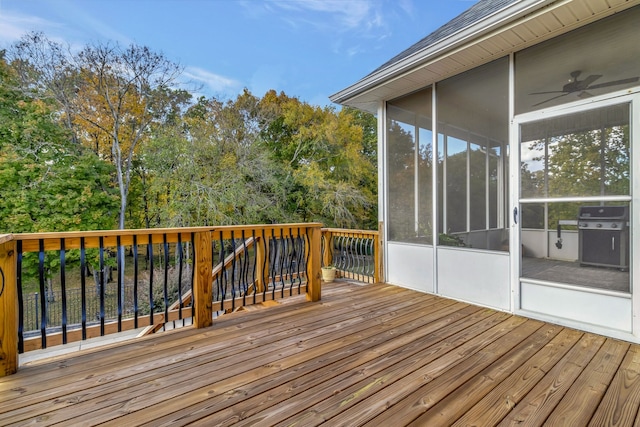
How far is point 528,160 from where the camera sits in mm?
2992

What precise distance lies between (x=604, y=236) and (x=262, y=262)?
341 centimetres

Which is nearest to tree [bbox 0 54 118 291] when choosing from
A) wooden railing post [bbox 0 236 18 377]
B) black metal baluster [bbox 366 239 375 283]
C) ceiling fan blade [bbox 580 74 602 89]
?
wooden railing post [bbox 0 236 18 377]

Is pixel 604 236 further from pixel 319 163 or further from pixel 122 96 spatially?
pixel 122 96

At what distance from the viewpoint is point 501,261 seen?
320 centimetres

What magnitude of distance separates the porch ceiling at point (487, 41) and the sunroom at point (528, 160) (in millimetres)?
12

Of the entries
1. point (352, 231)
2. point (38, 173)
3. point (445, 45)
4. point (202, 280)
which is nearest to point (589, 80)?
point (445, 45)

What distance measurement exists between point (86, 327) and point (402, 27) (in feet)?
37.6

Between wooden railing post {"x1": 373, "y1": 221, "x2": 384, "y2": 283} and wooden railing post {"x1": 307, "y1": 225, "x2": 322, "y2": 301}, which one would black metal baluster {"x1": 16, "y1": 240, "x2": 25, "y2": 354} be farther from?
wooden railing post {"x1": 373, "y1": 221, "x2": 384, "y2": 283}

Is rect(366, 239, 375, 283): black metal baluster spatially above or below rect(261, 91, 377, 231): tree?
below

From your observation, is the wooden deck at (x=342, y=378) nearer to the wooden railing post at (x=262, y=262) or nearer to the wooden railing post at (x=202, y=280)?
the wooden railing post at (x=202, y=280)

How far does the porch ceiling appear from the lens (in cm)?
243

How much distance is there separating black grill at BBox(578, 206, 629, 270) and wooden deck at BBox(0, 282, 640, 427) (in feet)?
2.21

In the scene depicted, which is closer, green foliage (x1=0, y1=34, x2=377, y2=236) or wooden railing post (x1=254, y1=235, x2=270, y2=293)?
wooden railing post (x1=254, y1=235, x2=270, y2=293)

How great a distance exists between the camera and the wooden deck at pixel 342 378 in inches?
61.2
